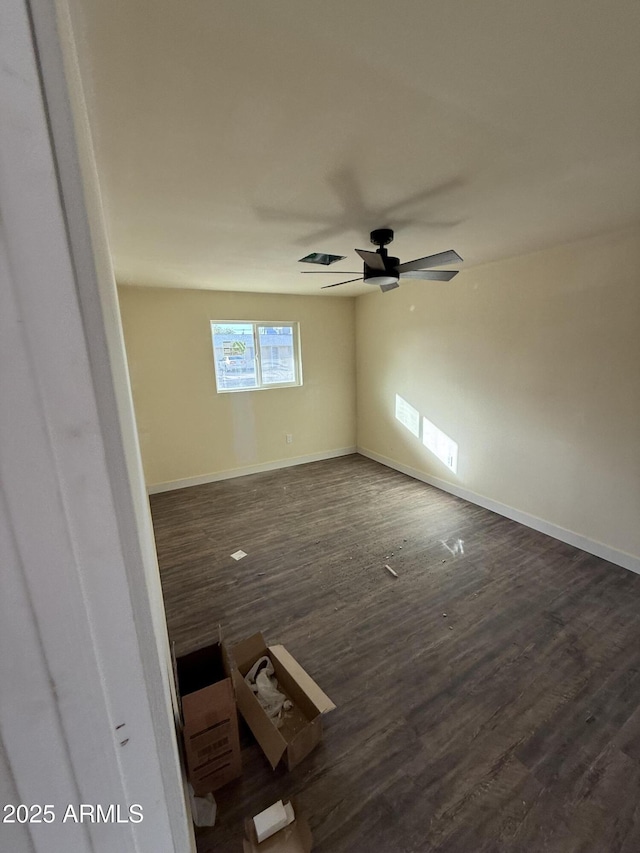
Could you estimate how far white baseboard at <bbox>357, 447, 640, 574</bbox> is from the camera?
8.93 feet

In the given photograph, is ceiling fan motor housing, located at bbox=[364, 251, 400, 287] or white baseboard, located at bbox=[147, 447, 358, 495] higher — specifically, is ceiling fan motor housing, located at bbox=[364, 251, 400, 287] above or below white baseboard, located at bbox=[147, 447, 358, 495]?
above

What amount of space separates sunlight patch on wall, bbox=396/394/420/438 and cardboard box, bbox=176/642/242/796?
362cm

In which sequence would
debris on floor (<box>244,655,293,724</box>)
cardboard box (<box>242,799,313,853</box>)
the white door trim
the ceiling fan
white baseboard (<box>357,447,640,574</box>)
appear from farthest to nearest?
white baseboard (<box>357,447,640,574</box>)
the ceiling fan
debris on floor (<box>244,655,293,724</box>)
cardboard box (<box>242,799,313,853</box>)
the white door trim

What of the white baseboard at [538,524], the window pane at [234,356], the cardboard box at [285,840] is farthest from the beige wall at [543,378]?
the cardboard box at [285,840]

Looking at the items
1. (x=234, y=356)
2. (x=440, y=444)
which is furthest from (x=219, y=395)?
(x=440, y=444)

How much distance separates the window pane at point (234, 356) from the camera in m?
4.53

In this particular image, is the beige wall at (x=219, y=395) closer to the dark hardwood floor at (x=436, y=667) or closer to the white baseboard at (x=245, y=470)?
the white baseboard at (x=245, y=470)

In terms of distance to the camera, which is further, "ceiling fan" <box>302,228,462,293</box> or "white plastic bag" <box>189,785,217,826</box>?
"ceiling fan" <box>302,228,462,293</box>

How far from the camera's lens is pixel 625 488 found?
265cm

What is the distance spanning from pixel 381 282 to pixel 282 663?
237 centimetres

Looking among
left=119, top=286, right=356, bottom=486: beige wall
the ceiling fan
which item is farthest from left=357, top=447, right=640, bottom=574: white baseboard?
the ceiling fan

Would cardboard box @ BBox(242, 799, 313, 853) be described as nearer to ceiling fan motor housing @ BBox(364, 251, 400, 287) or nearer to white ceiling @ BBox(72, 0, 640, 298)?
white ceiling @ BBox(72, 0, 640, 298)

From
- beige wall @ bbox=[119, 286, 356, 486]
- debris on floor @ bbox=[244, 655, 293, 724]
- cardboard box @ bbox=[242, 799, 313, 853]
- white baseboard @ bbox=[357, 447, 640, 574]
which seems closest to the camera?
cardboard box @ bbox=[242, 799, 313, 853]

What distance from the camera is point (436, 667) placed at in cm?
194
